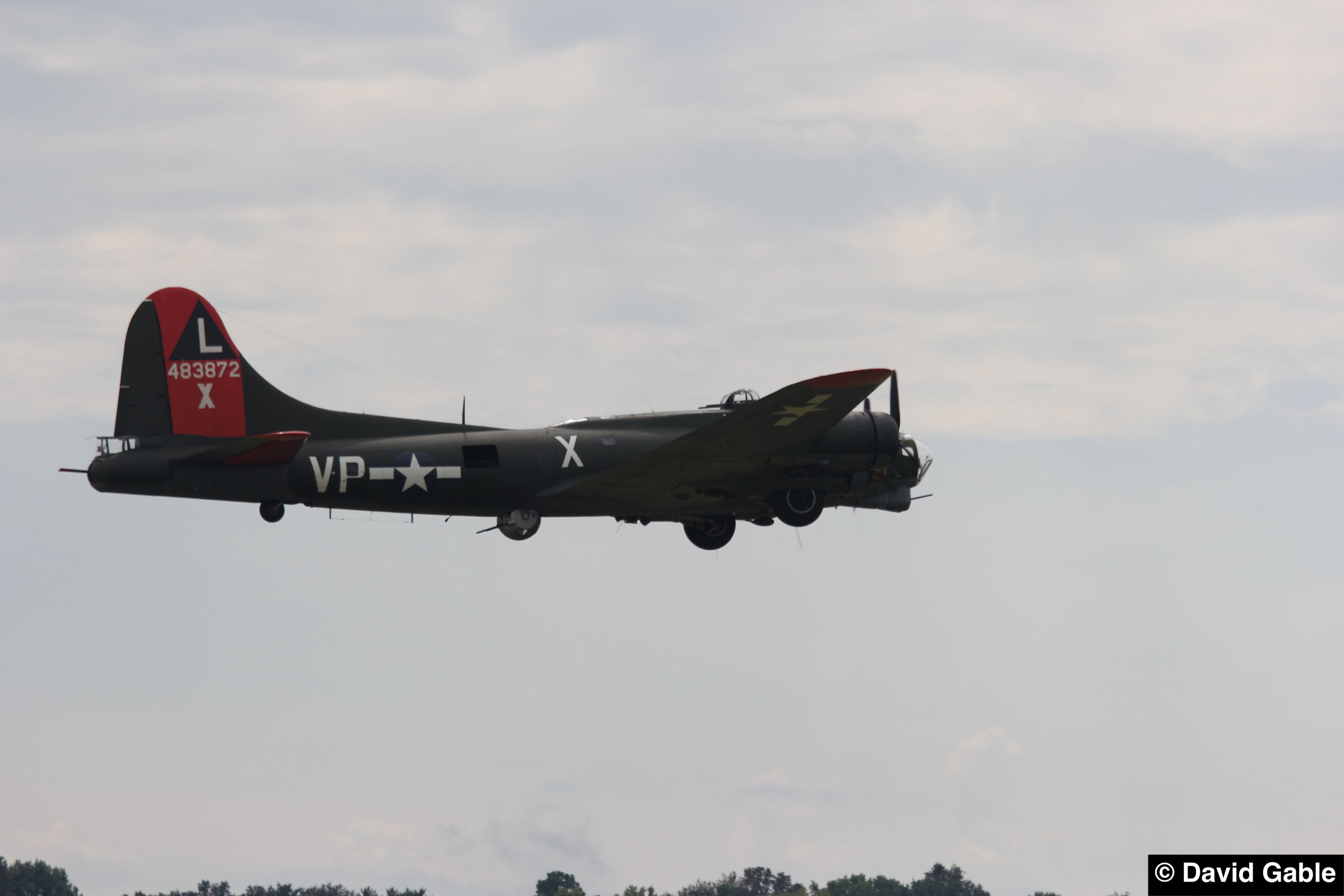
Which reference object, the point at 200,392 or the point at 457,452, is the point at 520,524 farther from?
the point at 200,392

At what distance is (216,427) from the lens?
39500 millimetres

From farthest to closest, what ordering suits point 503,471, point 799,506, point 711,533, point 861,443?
point 711,533 < point 799,506 < point 861,443 < point 503,471

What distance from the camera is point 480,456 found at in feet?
131

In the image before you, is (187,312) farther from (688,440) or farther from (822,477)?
(822,477)

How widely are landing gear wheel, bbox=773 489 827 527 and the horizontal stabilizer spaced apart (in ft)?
42.4

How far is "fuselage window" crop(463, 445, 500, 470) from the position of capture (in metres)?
39.6

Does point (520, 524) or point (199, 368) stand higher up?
point (199, 368)

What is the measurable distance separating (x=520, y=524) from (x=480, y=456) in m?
2.14

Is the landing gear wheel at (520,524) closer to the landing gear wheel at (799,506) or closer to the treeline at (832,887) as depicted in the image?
the landing gear wheel at (799,506)

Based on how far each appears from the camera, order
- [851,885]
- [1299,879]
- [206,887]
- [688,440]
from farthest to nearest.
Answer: [206,887], [851,885], [688,440], [1299,879]

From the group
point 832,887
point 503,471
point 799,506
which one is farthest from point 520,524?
point 832,887

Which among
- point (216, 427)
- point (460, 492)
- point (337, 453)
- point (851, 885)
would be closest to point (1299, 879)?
point (460, 492)

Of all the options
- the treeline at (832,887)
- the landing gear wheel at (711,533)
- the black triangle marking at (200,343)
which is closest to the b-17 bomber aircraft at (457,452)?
the black triangle marking at (200,343)

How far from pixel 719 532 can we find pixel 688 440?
22.3ft
